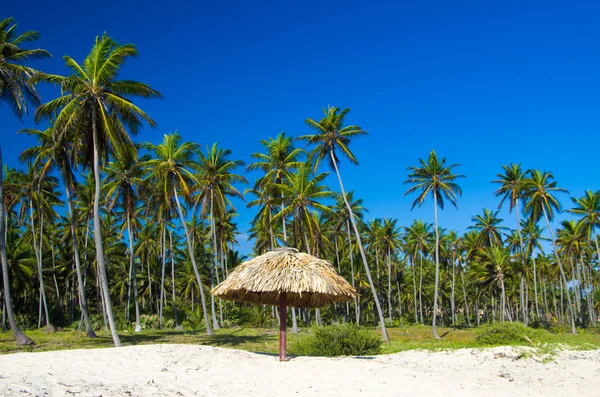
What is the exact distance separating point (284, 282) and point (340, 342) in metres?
3.99

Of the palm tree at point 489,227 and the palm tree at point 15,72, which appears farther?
the palm tree at point 489,227

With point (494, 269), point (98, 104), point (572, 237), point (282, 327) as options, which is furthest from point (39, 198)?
point (572, 237)

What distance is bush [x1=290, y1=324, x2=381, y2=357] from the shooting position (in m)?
15.0

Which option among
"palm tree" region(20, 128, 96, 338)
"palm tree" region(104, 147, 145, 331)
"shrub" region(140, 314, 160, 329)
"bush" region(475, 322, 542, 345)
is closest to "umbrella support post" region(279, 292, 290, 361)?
"bush" region(475, 322, 542, 345)

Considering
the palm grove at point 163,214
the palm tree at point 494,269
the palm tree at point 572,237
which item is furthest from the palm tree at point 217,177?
the palm tree at point 572,237

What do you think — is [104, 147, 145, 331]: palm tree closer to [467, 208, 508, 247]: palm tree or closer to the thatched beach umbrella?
the thatched beach umbrella

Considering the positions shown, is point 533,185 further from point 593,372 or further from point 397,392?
point 397,392

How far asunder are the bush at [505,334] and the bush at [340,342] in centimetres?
613

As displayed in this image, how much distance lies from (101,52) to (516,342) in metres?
19.2

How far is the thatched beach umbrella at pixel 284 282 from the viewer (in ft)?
40.7

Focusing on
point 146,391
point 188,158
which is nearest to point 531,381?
point 146,391

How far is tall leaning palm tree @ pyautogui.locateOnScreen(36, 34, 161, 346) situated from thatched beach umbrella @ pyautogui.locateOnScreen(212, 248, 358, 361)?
6215 mm

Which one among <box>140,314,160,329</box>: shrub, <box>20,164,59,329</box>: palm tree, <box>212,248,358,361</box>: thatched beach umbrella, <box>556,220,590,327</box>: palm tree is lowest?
<box>140,314,160,329</box>: shrub

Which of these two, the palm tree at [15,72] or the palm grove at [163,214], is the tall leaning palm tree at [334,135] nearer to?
the palm grove at [163,214]
